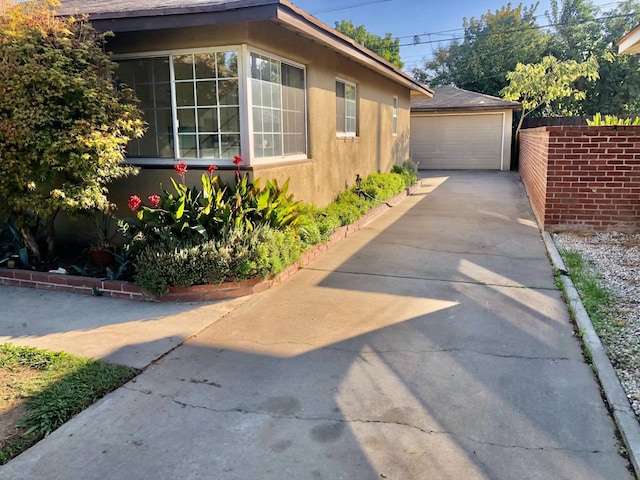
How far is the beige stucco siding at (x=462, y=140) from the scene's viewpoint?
72.5ft

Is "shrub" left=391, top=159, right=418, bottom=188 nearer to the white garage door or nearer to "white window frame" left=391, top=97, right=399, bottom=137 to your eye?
"white window frame" left=391, top=97, right=399, bottom=137

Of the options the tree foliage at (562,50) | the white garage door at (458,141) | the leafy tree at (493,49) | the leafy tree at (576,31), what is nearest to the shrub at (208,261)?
the white garage door at (458,141)

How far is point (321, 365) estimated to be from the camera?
13.5 ft

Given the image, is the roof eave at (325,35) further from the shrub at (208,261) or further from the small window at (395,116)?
the small window at (395,116)

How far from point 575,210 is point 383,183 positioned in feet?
15.7

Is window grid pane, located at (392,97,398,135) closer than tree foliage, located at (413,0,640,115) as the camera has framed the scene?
Yes

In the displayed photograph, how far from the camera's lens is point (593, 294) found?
550 centimetres

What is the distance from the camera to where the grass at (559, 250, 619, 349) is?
4.68 meters

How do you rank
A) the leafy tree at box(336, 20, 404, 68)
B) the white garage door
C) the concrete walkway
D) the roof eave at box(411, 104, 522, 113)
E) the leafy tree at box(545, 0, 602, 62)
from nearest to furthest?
the concrete walkway < the roof eave at box(411, 104, 522, 113) < the white garage door < the leafy tree at box(545, 0, 602, 62) < the leafy tree at box(336, 20, 404, 68)

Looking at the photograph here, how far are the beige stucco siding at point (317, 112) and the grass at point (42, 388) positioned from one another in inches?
142

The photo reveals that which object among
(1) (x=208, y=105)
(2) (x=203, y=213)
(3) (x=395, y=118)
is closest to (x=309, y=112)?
(1) (x=208, y=105)

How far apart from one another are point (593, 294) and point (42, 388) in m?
5.25

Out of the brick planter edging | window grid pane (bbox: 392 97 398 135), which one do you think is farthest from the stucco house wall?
the brick planter edging

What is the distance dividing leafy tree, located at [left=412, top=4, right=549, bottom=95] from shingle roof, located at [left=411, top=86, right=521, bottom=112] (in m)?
7.61
